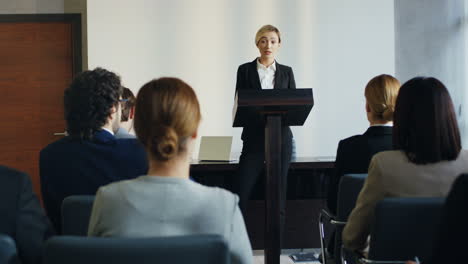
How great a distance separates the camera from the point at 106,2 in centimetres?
564

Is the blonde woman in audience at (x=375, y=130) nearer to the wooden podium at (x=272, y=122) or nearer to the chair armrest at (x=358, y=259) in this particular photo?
the wooden podium at (x=272, y=122)

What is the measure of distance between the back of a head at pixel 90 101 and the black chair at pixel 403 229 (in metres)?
1.04

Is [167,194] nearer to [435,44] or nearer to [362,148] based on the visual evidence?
[362,148]

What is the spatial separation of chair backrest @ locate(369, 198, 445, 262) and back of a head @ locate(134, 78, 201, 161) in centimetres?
65

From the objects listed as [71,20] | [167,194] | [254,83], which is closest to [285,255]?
[254,83]

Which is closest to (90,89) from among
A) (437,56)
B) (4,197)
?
(4,197)

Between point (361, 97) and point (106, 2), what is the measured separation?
277 cm

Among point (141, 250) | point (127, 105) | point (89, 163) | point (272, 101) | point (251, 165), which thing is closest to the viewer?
point (141, 250)

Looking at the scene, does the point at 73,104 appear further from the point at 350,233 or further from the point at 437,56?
the point at 437,56

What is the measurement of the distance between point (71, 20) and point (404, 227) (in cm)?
521

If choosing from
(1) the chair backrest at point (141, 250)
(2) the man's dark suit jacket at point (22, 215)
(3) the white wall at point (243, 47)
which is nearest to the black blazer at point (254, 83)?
(3) the white wall at point (243, 47)

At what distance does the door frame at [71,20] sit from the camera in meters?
6.04

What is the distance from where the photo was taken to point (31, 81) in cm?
607

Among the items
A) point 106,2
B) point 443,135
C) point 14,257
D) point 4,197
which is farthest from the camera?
point 106,2
